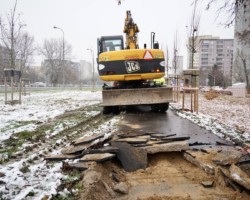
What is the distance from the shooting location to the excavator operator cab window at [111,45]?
34.5ft

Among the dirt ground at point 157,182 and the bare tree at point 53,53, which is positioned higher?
the bare tree at point 53,53

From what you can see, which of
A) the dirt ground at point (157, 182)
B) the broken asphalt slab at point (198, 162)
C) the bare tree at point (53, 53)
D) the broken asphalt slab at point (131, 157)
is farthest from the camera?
the bare tree at point (53, 53)

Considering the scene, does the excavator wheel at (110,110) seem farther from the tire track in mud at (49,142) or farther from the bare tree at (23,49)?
the bare tree at (23,49)

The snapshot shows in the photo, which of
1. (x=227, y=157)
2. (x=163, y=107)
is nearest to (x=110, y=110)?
(x=163, y=107)

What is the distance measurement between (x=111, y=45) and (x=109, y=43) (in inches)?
4.6

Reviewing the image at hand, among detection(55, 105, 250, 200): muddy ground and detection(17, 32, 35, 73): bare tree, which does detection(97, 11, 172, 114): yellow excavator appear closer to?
detection(55, 105, 250, 200): muddy ground

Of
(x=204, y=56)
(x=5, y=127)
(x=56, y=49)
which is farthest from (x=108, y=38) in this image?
(x=204, y=56)

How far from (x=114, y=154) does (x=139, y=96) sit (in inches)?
200

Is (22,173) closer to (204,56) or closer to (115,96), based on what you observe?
(115,96)

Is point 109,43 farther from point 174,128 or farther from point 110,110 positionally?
point 174,128

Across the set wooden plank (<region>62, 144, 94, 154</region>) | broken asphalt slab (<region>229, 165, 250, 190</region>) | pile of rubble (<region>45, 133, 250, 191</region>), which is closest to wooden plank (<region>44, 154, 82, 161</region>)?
pile of rubble (<region>45, 133, 250, 191</region>)

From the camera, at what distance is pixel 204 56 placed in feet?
366

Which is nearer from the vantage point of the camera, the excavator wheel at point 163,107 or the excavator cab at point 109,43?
the excavator wheel at point 163,107

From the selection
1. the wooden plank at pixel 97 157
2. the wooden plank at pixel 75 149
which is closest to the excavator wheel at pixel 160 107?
the wooden plank at pixel 75 149
